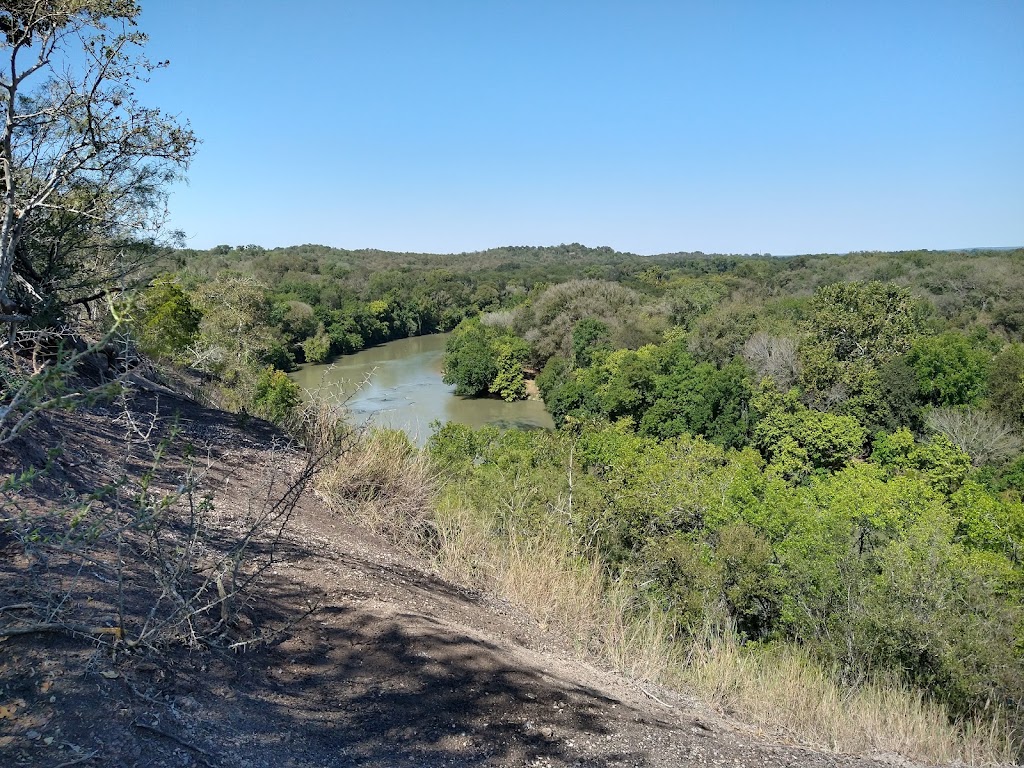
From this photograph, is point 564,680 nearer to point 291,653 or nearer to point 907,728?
point 291,653

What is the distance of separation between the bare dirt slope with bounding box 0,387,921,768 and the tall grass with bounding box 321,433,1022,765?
399 millimetres

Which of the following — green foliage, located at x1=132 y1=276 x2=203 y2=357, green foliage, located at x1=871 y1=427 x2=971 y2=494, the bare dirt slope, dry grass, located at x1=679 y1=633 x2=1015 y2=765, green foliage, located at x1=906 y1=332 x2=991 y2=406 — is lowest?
green foliage, located at x1=871 y1=427 x2=971 y2=494

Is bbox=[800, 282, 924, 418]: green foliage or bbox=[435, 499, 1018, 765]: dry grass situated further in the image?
bbox=[800, 282, 924, 418]: green foliage

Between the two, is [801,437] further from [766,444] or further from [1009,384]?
[1009,384]

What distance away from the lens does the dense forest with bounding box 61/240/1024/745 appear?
8.78 meters

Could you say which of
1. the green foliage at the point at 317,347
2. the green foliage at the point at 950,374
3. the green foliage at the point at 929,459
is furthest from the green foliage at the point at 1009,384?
the green foliage at the point at 317,347

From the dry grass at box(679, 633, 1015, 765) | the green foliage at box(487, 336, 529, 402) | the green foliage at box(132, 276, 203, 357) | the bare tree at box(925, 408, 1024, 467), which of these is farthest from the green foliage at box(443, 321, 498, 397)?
the dry grass at box(679, 633, 1015, 765)

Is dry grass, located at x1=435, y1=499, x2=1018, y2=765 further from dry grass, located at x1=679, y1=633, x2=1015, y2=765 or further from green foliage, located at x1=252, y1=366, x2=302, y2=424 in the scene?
green foliage, located at x1=252, y1=366, x2=302, y2=424

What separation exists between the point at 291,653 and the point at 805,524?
35.3 feet

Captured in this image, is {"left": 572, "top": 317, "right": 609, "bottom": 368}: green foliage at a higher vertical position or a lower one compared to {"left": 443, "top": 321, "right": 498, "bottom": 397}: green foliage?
higher

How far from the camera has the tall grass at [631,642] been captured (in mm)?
4332

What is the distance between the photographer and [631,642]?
4.72 m

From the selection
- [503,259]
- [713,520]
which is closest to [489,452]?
[713,520]

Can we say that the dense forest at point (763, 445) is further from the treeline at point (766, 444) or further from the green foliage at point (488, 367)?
the green foliage at point (488, 367)
